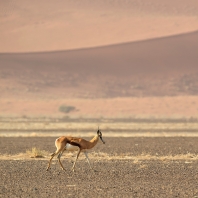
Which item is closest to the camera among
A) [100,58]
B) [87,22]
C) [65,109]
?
[65,109]

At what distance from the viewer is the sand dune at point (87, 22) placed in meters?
97.6

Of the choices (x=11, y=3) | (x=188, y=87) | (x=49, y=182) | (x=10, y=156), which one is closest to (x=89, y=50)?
(x=188, y=87)

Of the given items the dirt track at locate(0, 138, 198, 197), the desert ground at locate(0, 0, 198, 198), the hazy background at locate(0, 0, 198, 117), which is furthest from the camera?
the hazy background at locate(0, 0, 198, 117)

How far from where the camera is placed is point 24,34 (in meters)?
100

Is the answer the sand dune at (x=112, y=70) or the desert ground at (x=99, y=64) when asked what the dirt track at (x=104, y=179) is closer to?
the desert ground at (x=99, y=64)

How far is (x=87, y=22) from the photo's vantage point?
10331 cm

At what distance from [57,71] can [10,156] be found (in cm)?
6779

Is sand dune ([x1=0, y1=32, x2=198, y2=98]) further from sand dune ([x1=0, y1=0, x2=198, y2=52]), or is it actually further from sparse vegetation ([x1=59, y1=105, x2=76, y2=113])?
sparse vegetation ([x1=59, y1=105, x2=76, y2=113])

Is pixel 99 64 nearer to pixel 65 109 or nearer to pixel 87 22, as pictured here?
pixel 87 22

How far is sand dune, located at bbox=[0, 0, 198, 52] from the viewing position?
3841 inches

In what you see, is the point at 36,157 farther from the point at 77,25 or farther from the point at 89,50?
the point at 77,25

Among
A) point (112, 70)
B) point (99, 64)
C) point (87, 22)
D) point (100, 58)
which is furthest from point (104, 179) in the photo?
point (87, 22)

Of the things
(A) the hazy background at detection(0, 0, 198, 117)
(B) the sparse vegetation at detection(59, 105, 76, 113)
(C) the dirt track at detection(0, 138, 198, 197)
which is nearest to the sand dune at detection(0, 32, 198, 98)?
(A) the hazy background at detection(0, 0, 198, 117)

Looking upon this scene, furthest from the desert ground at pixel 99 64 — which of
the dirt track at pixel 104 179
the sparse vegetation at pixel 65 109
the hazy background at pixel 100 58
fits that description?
the dirt track at pixel 104 179
